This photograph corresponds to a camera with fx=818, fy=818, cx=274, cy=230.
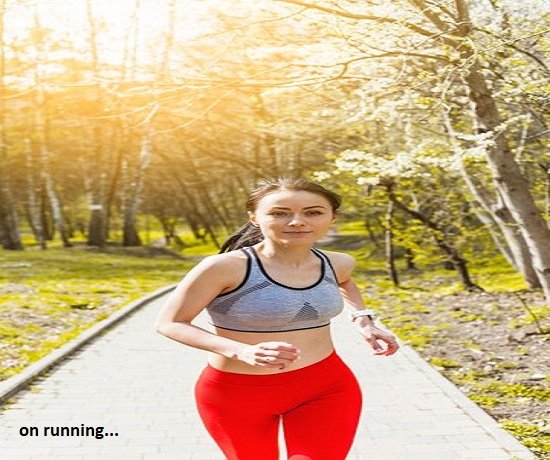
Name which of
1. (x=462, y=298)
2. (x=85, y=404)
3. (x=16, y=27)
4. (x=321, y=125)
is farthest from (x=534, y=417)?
(x=16, y=27)

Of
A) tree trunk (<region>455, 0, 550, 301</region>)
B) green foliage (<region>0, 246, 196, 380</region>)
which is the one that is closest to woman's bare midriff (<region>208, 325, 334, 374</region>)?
green foliage (<region>0, 246, 196, 380</region>)

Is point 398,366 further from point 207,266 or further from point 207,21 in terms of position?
point 207,266

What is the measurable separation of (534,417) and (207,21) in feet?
22.2

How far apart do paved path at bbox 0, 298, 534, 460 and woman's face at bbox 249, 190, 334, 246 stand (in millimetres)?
2893

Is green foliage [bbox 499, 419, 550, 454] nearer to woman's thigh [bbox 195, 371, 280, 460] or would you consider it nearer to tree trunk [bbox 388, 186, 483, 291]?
woman's thigh [bbox 195, 371, 280, 460]

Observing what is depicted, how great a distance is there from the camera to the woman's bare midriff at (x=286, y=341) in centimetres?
302

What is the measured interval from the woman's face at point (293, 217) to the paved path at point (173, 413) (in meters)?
2.89

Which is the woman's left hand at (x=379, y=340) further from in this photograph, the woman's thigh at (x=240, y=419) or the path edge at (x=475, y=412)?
the path edge at (x=475, y=412)

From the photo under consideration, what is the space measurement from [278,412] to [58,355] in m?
6.73

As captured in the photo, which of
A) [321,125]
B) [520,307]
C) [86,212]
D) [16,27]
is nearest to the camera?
[520,307]

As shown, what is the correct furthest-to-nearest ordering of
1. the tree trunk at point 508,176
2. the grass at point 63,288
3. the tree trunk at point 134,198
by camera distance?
the tree trunk at point 134,198 → the grass at point 63,288 → the tree trunk at point 508,176

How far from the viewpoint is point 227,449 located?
3.12 meters

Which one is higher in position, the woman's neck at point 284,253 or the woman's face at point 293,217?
the woman's face at point 293,217

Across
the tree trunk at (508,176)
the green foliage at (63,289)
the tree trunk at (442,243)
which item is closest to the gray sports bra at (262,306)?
the green foliage at (63,289)
